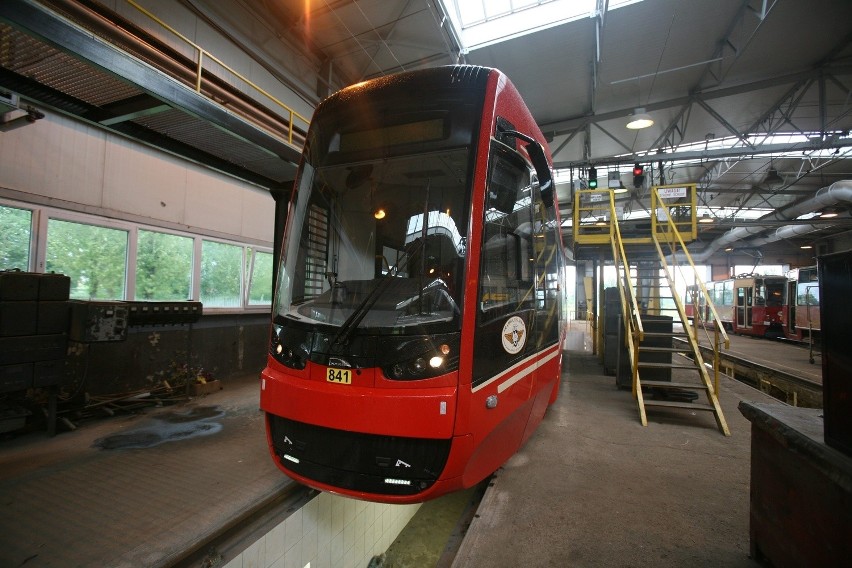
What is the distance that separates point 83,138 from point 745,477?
863 cm

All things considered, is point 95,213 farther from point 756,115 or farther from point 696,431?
point 756,115

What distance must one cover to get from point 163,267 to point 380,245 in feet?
18.3

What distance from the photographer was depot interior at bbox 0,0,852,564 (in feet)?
12.6

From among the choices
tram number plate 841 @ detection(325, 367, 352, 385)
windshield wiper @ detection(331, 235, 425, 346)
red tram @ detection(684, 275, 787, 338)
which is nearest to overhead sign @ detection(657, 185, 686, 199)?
windshield wiper @ detection(331, 235, 425, 346)

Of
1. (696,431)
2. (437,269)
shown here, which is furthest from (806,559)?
(696,431)

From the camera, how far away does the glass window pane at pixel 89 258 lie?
194 inches

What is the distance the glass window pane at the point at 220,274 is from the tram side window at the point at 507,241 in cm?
633

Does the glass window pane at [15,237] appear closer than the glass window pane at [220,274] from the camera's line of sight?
Yes

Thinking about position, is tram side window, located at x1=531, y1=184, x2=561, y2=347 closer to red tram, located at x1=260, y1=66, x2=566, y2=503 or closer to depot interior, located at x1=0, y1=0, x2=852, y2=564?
red tram, located at x1=260, y1=66, x2=566, y2=503

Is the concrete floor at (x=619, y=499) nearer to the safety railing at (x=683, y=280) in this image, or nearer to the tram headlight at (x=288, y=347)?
the safety railing at (x=683, y=280)

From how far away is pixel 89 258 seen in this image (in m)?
5.31

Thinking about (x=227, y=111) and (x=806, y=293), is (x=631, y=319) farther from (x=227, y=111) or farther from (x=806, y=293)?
(x=806, y=293)

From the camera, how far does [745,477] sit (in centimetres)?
325

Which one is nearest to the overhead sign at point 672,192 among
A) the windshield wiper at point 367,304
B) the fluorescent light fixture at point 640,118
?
the fluorescent light fixture at point 640,118
